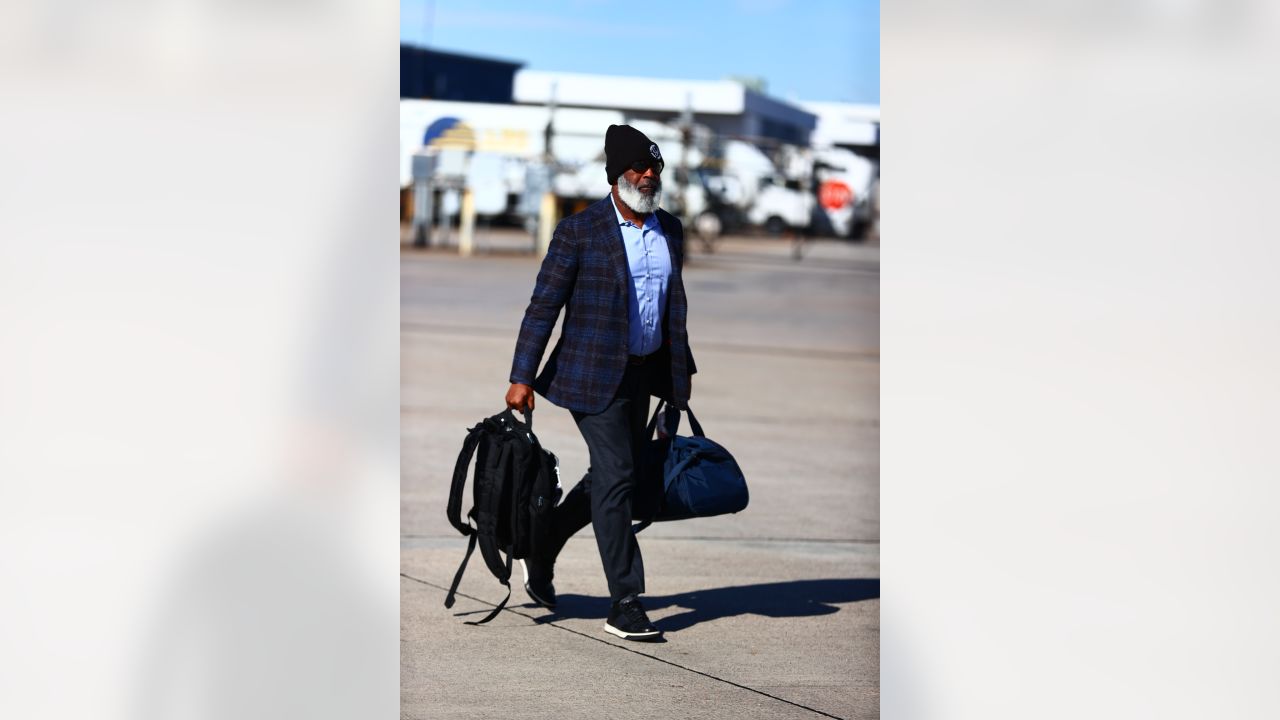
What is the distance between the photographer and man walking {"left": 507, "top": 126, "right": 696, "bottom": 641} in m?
5.90

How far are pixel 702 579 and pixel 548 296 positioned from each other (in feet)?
5.82

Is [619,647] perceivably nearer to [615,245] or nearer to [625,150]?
[615,245]

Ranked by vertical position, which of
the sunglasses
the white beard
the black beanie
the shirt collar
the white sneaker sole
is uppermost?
the black beanie

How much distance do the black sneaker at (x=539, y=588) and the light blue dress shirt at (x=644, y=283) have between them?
3.17 ft

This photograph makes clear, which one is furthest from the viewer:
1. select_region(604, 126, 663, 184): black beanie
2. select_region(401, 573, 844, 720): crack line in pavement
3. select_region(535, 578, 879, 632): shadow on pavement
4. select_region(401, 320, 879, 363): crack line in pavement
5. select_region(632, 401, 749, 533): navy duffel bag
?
select_region(401, 320, 879, 363): crack line in pavement

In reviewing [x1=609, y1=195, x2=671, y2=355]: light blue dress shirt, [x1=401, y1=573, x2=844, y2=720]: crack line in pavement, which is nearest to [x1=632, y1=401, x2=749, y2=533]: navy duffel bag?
[x1=609, y1=195, x2=671, y2=355]: light blue dress shirt

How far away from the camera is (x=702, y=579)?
7191 mm

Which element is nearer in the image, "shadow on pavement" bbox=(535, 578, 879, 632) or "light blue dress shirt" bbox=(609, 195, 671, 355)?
"light blue dress shirt" bbox=(609, 195, 671, 355)

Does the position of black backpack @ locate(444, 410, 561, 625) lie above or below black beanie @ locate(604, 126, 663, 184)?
below

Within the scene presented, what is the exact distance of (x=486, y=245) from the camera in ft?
123

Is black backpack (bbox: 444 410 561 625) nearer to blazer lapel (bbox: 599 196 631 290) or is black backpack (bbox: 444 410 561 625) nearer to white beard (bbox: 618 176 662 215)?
blazer lapel (bbox: 599 196 631 290)

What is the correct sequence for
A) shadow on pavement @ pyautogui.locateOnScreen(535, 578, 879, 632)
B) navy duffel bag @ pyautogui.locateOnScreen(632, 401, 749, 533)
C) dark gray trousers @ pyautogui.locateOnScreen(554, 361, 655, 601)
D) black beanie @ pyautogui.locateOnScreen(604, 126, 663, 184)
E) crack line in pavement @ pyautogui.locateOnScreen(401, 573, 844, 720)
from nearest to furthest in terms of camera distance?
crack line in pavement @ pyautogui.locateOnScreen(401, 573, 844, 720) < black beanie @ pyautogui.locateOnScreen(604, 126, 663, 184) < dark gray trousers @ pyautogui.locateOnScreen(554, 361, 655, 601) < navy duffel bag @ pyautogui.locateOnScreen(632, 401, 749, 533) < shadow on pavement @ pyautogui.locateOnScreen(535, 578, 879, 632)

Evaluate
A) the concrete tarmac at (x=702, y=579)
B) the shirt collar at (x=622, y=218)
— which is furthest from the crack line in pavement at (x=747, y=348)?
the shirt collar at (x=622, y=218)
